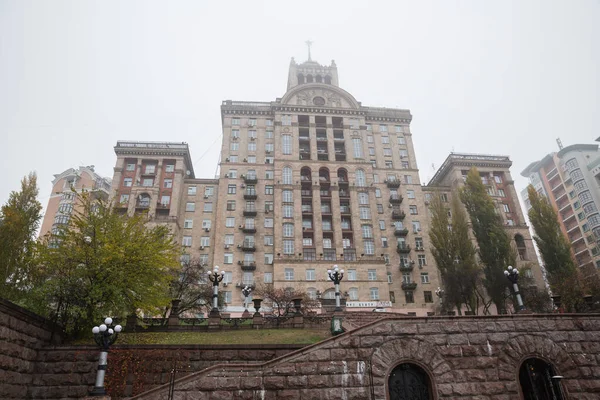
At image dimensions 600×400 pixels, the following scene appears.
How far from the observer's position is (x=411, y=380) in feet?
45.0

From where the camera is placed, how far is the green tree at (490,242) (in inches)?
1409

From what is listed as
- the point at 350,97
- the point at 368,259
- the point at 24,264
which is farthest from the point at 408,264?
the point at 24,264

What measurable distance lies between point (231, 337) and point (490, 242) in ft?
92.7

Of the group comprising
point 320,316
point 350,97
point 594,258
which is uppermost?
point 350,97

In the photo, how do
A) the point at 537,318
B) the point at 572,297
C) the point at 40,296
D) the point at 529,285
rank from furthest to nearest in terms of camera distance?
1. the point at 529,285
2. the point at 572,297
3. the point at 40,296
4. the point at 537,318

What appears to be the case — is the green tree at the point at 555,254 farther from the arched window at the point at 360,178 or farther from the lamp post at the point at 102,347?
the lamp post at the point at 102,347

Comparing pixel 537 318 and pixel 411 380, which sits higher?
pixel 537 318

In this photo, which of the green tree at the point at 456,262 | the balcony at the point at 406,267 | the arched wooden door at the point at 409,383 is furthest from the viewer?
the balcony at the point at 406,267

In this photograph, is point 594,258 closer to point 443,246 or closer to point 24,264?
point 443,246

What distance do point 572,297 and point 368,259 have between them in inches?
766

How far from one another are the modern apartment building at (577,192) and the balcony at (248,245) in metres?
49.9

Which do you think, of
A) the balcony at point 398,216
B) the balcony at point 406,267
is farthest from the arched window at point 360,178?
the balcony at point 406,267

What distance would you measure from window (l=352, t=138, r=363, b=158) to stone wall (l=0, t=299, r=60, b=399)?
42409 millimetres

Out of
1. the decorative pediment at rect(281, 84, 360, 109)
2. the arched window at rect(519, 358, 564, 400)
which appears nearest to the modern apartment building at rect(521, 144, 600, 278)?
the decorative pediment at rect(281, 84, 360, 109)
